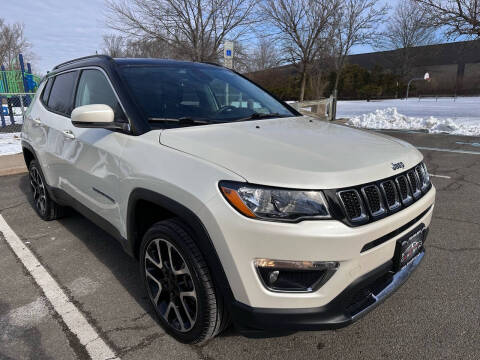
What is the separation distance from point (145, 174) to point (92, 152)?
81cm

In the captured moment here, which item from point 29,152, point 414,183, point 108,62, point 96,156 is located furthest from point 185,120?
point 29,152

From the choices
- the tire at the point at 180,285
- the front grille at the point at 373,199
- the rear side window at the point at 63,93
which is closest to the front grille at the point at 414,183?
the front grille at the point at 373,199

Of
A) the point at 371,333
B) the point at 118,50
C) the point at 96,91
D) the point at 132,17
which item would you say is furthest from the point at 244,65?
the point at 371,333

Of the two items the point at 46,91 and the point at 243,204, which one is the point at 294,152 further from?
the point at 46,91

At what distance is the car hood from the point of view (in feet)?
5.47

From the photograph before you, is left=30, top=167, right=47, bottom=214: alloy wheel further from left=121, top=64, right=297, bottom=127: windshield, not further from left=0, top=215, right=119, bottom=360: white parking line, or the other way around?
left=121, top=64, right=297, bottom=127: windshield

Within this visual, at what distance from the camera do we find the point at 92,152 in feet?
8.71

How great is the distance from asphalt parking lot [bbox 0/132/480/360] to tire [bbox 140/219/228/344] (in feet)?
0.50

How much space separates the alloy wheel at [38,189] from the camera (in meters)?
4.08

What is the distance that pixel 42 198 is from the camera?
13.7ft

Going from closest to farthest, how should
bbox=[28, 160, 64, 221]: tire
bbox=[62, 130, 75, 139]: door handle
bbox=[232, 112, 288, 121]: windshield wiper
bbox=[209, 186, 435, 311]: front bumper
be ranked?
bbox=[209, 186, 435, 311]: front bumper
bbox=[232, 112, 288, 121]: windshield wiper
bbox=[62, 130, 75, 139]: door handle
bbox=[28, 160, 64, 221]: tire

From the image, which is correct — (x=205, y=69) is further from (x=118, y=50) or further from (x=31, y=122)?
(x=118, y=50)

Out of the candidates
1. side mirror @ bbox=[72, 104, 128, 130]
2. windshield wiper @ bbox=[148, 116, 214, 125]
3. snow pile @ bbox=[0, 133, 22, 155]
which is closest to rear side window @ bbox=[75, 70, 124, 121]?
side mirror @ bbox=[72, 104, 128, 130]

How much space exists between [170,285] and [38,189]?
2.95 meters
